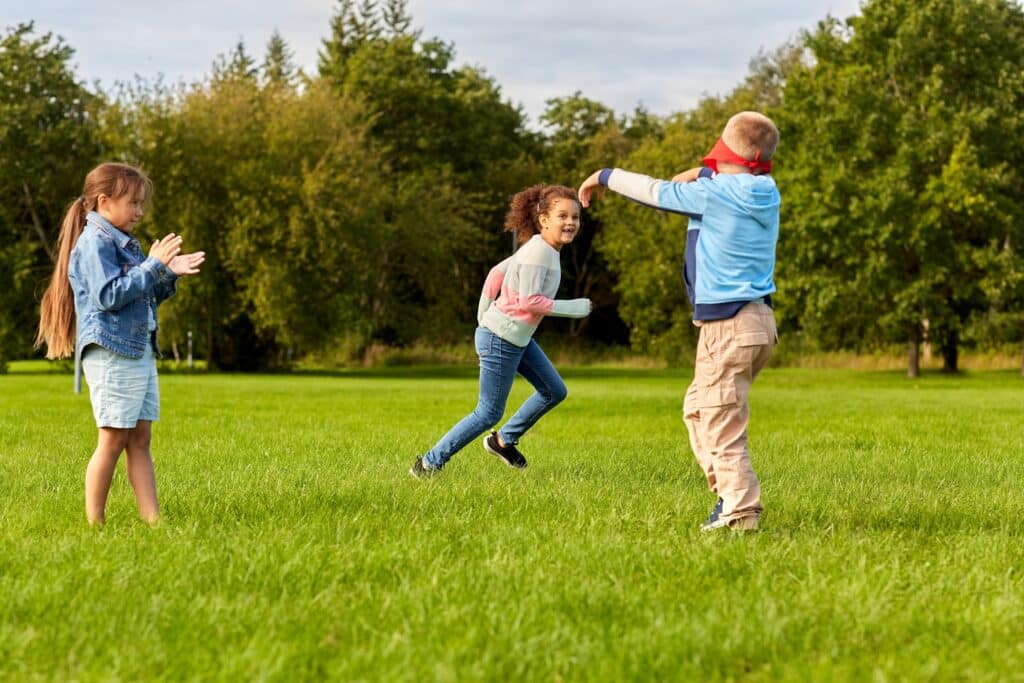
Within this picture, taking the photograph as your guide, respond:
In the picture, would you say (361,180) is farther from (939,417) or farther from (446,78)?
(939,417)

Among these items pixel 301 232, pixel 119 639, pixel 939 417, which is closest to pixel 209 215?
pixel 301 232

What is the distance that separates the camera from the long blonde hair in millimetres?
6273

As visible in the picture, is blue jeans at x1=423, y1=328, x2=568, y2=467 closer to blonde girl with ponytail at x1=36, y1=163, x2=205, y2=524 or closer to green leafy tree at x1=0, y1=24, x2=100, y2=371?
blonde girl with ponytail at x1=36, y1=163, x2=205, y2=524

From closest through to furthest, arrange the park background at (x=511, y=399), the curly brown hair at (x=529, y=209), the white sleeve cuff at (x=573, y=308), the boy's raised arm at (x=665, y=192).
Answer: the park background at (x=511, y=399) → the boy's raised arm at (x=665, y=192) → the white sleeve cuff at (x=573, y=308) → the curly brown hair at (x=529, y=209)

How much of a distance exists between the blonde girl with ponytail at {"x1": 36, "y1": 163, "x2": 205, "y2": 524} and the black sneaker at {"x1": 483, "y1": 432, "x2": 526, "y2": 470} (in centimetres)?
358

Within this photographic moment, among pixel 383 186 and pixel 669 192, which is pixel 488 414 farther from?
pixel 383 186

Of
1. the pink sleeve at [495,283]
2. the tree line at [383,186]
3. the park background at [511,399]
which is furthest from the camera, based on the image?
the tree line at [383,186]

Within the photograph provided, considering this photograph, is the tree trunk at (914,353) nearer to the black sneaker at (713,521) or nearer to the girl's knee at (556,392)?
the girl's knee at (556,392)

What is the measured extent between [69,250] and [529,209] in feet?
11.4

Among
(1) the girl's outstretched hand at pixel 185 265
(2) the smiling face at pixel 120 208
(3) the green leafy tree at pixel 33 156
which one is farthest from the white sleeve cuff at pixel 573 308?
(3) the green leafy tree at pixel 33 156

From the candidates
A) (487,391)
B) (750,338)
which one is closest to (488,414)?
(487,391)

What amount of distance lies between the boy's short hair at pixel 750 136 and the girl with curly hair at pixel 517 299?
207 centimetres

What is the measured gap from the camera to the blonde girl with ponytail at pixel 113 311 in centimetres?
603

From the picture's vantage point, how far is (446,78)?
192 ft
